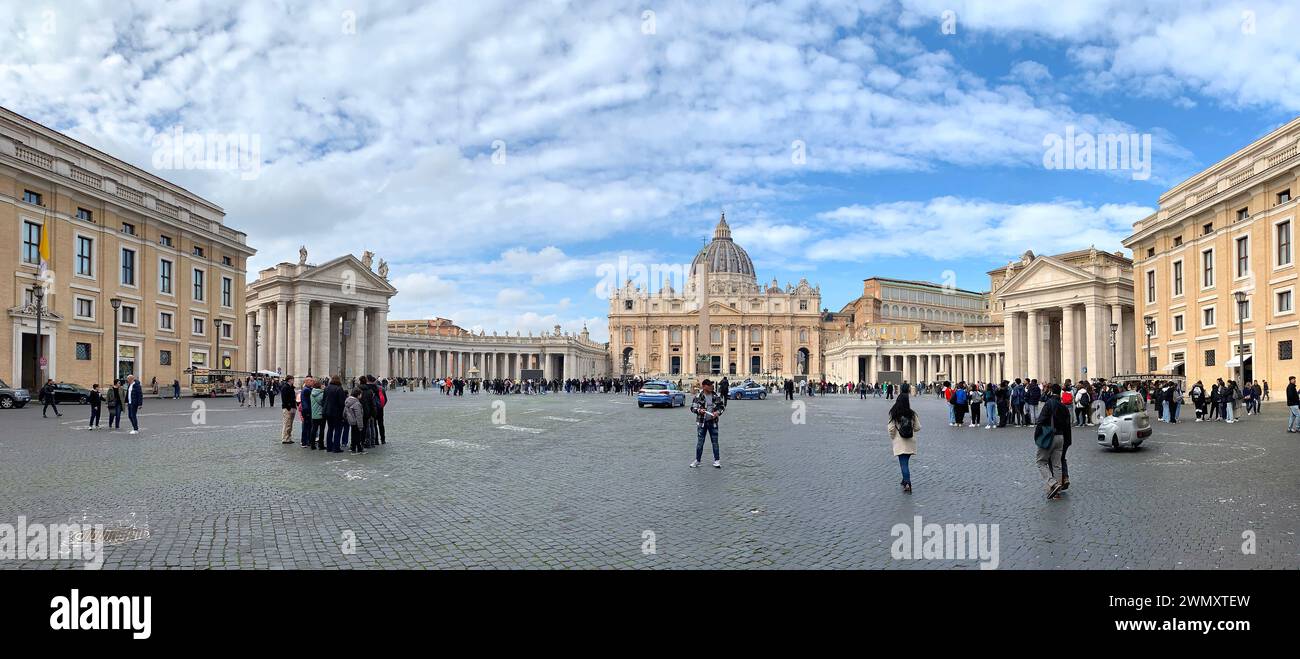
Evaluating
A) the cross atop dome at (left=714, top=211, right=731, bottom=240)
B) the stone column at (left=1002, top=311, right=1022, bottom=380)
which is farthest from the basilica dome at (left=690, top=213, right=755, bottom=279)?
the stone column at (left=1002, top=311, right=1022, bottom=380)

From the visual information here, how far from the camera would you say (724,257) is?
157500 millimetres

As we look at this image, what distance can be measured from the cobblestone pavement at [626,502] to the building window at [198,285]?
34224mm

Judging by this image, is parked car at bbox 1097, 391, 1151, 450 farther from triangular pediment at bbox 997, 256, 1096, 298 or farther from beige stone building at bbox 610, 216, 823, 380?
beige stone building at bbox 610, 216, 823, 380

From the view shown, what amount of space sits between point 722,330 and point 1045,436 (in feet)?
425

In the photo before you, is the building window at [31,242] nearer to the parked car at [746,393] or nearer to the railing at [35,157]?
the railing at [35,157]

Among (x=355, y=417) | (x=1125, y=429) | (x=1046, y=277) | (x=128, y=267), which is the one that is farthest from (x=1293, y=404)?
(x=128, y=267)

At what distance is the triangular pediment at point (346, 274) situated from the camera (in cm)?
6241

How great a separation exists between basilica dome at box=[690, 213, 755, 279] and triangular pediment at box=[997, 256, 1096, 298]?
305 feet

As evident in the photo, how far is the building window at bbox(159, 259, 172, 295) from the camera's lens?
44219mm

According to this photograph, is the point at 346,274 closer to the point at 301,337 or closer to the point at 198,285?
the point at 301,337

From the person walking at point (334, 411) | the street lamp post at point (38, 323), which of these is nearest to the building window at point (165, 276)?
the street lamp post at point (38, 323)

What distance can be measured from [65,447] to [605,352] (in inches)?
5570
